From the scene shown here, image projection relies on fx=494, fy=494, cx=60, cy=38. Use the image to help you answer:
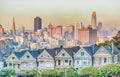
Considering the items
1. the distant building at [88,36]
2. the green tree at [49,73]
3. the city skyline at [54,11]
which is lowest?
the green tree at [49,73]

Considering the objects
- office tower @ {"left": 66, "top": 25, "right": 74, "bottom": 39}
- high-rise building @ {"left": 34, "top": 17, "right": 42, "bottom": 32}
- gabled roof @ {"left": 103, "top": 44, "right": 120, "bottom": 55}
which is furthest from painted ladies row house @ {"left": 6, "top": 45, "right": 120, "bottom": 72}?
high-rise building @ {"left": 34, "top": 17, "right": 42, "bottom": 32}

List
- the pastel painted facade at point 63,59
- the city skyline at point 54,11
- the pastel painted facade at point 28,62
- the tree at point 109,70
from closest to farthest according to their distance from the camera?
the tree at point 109,70 → the city skyline at point 54,11 → the pastel painted facade at point 63,59 → the pastel painted facade at point 28,62

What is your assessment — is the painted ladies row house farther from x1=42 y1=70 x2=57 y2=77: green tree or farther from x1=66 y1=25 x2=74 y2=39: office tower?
x1=66 y1=25 x2=74 y2=39: office tower

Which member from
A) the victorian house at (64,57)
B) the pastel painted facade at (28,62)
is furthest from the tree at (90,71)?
the pastel painted facade at (28,62)

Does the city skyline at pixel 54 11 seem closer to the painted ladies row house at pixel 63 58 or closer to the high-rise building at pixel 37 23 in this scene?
the high-rise building at pixel 37 23

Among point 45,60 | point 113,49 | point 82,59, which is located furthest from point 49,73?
point 113,49

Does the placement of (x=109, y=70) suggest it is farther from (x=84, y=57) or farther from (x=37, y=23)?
(x=37, y=23)
